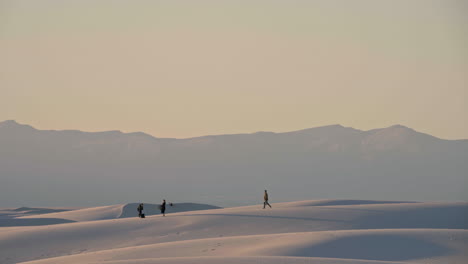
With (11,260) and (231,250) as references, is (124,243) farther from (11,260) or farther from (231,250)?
(231,250)

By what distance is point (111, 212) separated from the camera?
221ft

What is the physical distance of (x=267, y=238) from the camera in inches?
1257

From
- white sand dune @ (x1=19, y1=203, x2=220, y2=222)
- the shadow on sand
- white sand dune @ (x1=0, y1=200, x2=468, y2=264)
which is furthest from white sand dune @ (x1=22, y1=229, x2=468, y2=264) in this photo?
white sand dune @ (x1=19, y1=203, x2=220, y2=222)

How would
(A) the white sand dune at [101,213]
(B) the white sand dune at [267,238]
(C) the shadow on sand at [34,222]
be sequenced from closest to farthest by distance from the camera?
1. (B) the white sand dune at [267,238]
2. (C) the shadow on sand at [34,222]
3. (A) the white sand dune at [101,213]

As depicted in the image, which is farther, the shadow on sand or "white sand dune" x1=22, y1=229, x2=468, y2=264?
the shadow on sand

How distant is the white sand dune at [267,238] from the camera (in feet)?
94.7

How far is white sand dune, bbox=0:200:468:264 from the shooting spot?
94.7 ft

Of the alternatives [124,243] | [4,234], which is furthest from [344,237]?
[4,234]

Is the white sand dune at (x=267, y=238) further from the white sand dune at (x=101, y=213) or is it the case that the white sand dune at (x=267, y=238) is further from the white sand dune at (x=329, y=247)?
the white sand dune at (x=101, y=213)

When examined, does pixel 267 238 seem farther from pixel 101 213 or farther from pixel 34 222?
pixel 101 213

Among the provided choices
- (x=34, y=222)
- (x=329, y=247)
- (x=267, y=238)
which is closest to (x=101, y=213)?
(x=34, y=222)

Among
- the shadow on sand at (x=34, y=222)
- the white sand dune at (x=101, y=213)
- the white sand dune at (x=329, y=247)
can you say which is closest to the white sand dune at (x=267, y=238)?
the white sand dune at (x=329, y=247)

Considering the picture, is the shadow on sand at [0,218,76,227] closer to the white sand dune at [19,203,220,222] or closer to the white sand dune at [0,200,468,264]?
the white sand dune at [19,203,220,222]

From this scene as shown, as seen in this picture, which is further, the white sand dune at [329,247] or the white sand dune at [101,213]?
the white sand dune at [101,213]
